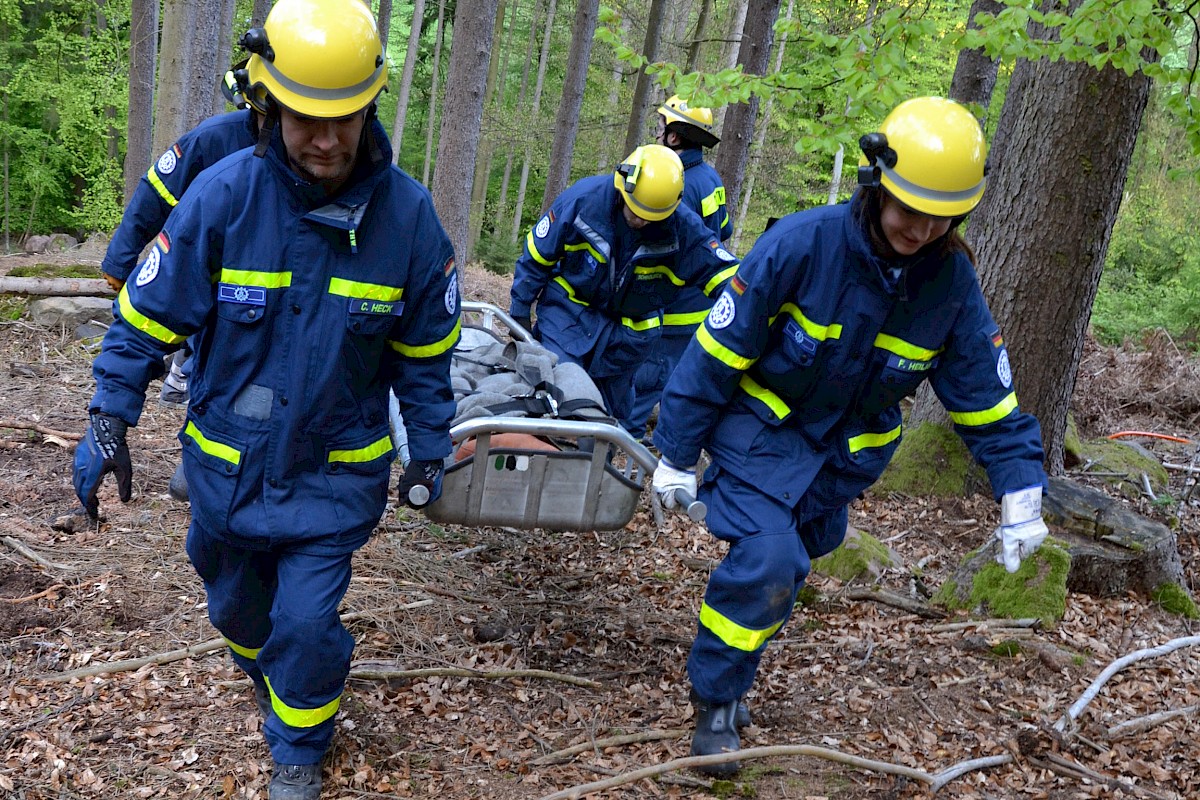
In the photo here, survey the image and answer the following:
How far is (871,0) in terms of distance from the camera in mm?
9188

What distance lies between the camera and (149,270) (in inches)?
102

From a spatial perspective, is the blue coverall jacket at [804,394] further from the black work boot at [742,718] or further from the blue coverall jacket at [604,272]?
the blue coverall jacket at [604,272]

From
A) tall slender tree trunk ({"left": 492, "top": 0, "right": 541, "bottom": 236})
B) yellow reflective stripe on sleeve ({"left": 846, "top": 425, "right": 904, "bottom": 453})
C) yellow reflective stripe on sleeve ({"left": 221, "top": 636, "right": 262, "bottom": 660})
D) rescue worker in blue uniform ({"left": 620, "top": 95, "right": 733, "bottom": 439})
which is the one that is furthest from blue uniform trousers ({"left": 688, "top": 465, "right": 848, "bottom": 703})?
tall slender tree trunk ({"left": 492, "top": 0, "right": 541, "bottom": 236})

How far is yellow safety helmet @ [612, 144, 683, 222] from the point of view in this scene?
481 centimetres

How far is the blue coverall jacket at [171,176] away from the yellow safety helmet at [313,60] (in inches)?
66.5

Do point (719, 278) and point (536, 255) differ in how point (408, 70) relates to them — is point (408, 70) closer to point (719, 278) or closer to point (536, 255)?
point (536, 255)

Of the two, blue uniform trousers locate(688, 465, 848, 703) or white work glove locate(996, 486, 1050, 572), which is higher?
white work glove locate(996, 486, 1050, 572)

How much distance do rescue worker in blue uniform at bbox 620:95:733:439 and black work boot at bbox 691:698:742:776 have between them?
8.91ft

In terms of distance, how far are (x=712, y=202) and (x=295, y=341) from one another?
4.08m

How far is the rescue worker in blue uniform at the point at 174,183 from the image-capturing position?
13.9ft

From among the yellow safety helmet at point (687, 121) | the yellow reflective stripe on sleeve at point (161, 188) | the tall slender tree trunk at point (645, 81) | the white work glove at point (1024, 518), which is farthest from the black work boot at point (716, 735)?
the tall slender tree trunk at point (645, 81)

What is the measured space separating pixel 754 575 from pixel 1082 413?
7.50m

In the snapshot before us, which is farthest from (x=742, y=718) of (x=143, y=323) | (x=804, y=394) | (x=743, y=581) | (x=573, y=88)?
(x=573, y=88)

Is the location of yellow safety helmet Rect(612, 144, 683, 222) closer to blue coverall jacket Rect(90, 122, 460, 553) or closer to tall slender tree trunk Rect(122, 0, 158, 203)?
blue coverall jacket Rect(90, 122, 460, 553)
